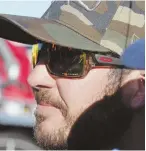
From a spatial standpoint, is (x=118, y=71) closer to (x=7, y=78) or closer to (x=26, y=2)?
(x=26, y=2)

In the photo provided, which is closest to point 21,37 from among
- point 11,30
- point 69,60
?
point 11,30

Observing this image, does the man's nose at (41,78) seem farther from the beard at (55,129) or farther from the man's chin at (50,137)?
the man's chin at (50,137)

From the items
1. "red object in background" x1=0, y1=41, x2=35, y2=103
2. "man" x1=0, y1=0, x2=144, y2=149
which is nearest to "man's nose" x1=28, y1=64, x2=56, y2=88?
"man" x1=0, y1=0, x2=144, y2=149

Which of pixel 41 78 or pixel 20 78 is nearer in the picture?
pixel 41 78

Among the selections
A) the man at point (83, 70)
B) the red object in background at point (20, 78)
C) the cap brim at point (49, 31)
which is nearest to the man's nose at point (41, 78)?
the man at point (83, 70)

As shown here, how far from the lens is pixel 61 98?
61.7 inches

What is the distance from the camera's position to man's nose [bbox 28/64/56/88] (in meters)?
1.59

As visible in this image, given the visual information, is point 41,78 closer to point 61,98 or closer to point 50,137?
point 61,98

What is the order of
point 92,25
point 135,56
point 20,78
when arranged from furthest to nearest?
1. point 20,78
2. point 92,25
3. point 135,56

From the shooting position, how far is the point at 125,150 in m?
1.54

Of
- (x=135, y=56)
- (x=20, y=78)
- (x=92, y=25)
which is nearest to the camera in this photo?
(x=135, y=56)

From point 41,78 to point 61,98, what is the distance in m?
0.12

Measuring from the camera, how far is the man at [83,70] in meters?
1.47

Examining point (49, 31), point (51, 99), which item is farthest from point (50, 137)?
point (49, 31)
